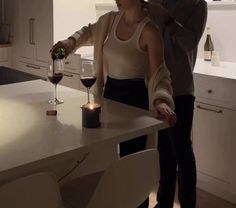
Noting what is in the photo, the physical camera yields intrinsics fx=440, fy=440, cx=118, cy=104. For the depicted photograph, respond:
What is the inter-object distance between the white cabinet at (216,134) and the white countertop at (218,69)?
0.06m

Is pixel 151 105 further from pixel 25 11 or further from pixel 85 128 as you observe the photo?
pixel 25 11

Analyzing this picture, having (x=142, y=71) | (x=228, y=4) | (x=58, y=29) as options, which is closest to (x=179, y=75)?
(x=142, y=71)

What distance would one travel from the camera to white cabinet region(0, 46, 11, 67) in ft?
14.6

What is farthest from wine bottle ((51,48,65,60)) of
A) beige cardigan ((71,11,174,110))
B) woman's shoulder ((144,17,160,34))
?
woman's shoulder ((144,17,160,34))

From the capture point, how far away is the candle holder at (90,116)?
64.7 inches

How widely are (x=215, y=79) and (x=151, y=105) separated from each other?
2.95 ft

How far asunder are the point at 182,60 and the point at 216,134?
719 millimetres

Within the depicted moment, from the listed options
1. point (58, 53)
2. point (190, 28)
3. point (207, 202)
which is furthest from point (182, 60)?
point (207, 202)

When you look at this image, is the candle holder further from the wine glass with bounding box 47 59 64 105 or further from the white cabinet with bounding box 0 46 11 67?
the white cabinet with bounding box 0 46 11 67

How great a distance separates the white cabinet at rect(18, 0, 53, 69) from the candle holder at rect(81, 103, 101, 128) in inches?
94.6

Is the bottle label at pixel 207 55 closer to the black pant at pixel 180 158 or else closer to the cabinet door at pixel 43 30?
the black pant at pixel 180 158

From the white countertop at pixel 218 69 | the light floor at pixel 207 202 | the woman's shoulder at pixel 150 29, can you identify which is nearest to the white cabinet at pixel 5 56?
the white countertop at pixel 218 69

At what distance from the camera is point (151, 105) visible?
6.42ft

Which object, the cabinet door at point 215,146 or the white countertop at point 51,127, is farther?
the cabinet door at point 215,146
